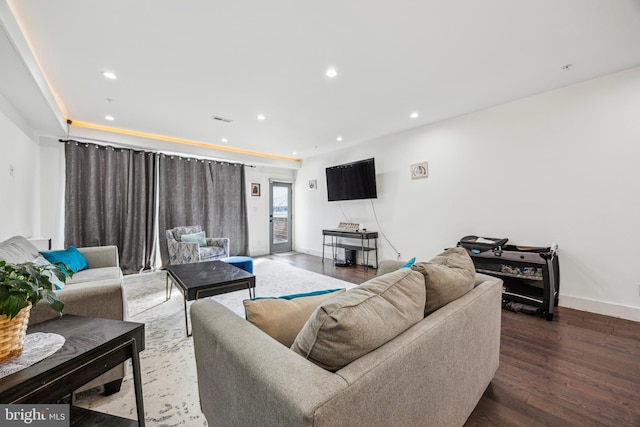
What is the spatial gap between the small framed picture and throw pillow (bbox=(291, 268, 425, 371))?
3715mm

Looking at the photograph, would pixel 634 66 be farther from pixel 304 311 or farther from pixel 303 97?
pixel 304 311

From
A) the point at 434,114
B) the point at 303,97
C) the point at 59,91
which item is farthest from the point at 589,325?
the point at 59,91

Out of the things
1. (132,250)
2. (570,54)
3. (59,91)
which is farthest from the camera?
(132,250)

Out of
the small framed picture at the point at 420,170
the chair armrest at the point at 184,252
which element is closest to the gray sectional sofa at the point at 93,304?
the chair armrest at the point at 184,252

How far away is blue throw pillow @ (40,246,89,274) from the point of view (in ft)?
8.77

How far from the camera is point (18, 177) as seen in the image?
3121 mm

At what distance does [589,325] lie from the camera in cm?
252

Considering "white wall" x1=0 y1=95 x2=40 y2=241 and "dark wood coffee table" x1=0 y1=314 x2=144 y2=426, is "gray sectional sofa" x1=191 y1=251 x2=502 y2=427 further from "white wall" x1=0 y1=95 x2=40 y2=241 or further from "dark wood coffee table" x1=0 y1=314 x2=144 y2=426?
"white wall" x1=0 y1=95 x2=40 y2=241

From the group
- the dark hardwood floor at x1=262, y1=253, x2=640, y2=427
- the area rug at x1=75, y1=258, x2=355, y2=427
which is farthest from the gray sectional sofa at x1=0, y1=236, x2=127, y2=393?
the dark hardwood floor at x1=262, y1=253, x2=640, y2=427

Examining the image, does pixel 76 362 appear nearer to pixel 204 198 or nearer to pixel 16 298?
pixel 16 298

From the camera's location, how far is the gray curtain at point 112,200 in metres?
4.21

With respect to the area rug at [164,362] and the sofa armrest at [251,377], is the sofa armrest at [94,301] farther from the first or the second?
the sofa armrest at [251,377]

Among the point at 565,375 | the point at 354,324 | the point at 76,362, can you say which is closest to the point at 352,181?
the point at 565,375

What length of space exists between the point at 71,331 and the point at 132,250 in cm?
428
